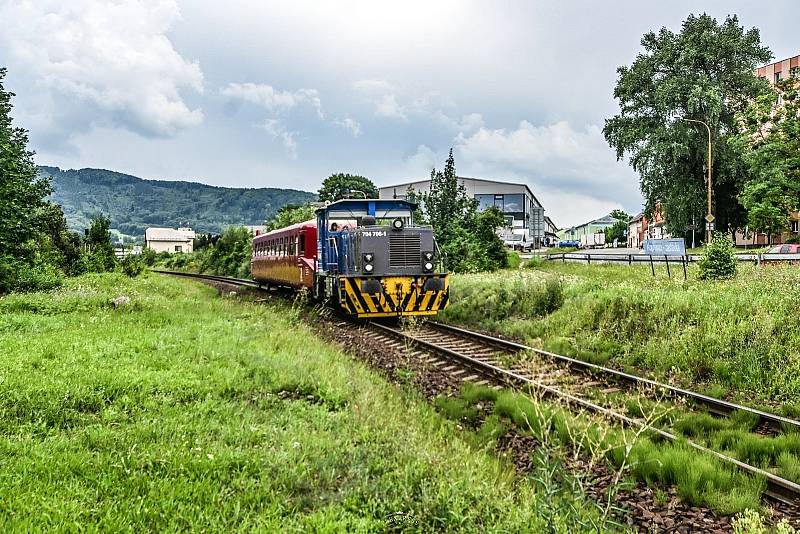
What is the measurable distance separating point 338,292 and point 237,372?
632 centimetres

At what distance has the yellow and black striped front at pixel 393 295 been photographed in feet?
44.3

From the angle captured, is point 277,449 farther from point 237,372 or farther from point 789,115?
point 789,115

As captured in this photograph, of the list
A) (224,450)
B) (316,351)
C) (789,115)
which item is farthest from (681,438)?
(789,115)

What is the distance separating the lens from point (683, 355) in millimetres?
9281

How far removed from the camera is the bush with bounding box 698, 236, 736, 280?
1616 cm

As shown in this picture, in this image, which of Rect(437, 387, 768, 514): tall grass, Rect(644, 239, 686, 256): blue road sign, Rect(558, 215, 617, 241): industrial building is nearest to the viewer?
Rect(437, 387, 768, 514): tall grass

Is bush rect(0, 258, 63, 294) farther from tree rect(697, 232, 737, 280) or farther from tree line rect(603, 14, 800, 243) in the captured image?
tree line rect(603, 14, 800, 243)

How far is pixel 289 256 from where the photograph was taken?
62.6 ft

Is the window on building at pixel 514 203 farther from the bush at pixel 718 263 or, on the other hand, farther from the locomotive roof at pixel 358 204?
the locomotive roof at pixel 358 204

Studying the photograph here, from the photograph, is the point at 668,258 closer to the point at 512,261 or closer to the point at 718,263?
the point at 718,263

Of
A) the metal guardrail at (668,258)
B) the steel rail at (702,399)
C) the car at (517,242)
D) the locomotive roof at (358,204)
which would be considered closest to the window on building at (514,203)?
the car at (517,242)

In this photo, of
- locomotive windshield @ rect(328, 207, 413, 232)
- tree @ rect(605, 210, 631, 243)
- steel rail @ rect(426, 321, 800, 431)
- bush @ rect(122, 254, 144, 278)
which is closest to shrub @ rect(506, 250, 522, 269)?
locomotive windshield @ rect(328, 207, 413, 232)

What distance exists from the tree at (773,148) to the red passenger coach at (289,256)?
77.9 ft

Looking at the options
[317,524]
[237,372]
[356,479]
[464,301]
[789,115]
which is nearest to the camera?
[317,524]
